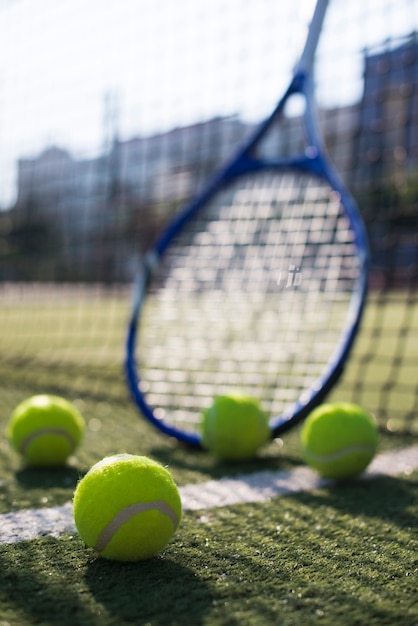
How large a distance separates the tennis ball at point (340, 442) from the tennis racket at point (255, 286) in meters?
0.25

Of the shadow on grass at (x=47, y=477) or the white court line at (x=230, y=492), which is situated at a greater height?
the white court line at (x=230, y=492)

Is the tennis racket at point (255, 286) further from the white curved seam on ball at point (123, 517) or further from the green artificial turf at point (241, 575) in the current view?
the white curved seam on ball at point (123, 517)

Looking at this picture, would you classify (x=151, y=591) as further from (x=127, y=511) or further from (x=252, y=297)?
(x=252, y=297)

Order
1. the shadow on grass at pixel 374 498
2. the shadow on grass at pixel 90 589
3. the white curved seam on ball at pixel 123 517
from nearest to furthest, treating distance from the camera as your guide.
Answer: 1. the shadow on grass at pixel 90 589
2. the white curved seam on ball at pixel 123 517
3. the shadow on grass at pixel 374 498

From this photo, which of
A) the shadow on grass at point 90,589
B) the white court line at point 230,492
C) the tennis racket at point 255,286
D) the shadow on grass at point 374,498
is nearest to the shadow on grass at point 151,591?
the shadow on grass at point 90,589

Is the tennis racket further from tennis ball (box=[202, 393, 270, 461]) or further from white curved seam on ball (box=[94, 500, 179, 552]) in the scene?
white curved seam on ball (box=[94, 500, 179, 552])

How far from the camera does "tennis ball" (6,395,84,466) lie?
219 cm

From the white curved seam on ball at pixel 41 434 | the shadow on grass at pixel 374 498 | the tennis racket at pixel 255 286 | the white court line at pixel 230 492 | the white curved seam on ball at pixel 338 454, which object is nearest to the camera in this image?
the white court line at pixel 230 492

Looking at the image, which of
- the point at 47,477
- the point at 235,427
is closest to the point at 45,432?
the point at 47,477

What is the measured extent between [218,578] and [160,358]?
1511mm

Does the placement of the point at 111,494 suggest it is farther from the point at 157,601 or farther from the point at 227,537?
the point at 227,537

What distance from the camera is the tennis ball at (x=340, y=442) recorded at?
2.00 metres

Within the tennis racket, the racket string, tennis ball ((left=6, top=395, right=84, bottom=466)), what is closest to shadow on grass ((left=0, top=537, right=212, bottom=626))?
tennis ball ((left=6, top=395, right=84, bottom=466))

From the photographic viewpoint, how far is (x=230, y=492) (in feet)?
6.37
